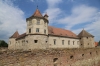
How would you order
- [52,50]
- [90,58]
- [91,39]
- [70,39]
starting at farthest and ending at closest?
[91,39]
[70,39]
[90,58]
[52,50]

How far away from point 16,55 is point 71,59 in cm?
621

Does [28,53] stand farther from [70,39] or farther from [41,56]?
[70,39]

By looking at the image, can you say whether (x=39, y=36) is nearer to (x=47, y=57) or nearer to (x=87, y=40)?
(x=47, y=57)

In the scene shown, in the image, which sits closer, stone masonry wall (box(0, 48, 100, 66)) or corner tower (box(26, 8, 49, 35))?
stone masonry wall (box(0, 48, 100, 66))

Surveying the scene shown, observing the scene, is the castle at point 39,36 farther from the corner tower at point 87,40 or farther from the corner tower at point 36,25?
the corner tower at point 87,40

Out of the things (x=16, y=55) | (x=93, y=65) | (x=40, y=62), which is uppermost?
(x=16, y=55)

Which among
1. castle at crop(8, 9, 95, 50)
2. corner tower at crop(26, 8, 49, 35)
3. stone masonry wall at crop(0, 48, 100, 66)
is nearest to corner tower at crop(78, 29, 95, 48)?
castle at crop(8, 9, 95, 50)

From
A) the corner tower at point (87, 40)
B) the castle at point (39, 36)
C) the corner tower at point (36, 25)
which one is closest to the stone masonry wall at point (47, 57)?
the castle at point (39, 36)

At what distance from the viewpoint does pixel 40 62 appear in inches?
289

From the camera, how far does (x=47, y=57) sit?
7914 mm

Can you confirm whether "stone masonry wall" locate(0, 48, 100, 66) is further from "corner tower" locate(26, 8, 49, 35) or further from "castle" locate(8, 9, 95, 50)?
"corner tower" locate(26, 8, 49, 35)

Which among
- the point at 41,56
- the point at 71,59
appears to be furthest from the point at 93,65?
Result: the point at 41,56

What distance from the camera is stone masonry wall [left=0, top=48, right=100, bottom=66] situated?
6.09m

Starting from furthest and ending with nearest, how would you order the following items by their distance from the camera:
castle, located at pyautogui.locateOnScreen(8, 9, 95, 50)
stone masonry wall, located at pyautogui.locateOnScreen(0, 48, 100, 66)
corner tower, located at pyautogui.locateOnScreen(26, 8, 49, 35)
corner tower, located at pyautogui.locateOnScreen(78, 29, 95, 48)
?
corner tower, located at pyautogui.locateOnScreen(78, 29, 95, 48) < corner tower, located at pyautogui.locateOnScreen(26, 8, 49, 35) < castle, located at pyautogui.locateOnScreen(8, 9, 95, 50) < stone masonry wall, located at pyautogui.locateOnScreen(0, 48, 100, 66)
